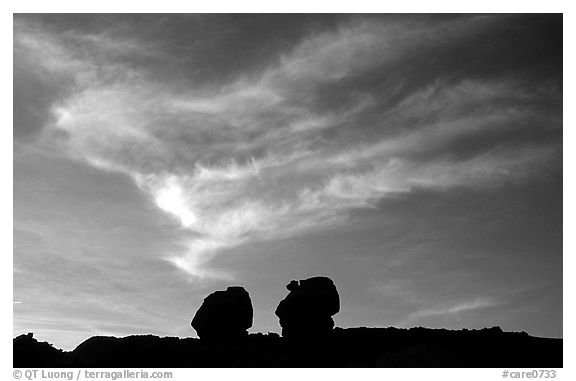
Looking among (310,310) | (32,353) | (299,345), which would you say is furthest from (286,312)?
(32,353)

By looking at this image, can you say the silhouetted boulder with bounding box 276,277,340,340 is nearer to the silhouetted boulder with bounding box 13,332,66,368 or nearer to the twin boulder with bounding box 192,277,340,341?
the twin boulder with bounding box 192,277,340,341

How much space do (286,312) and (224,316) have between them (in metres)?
5.99

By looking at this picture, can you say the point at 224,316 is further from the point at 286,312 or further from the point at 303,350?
the point at 303,350

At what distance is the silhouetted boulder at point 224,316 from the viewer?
45.5m

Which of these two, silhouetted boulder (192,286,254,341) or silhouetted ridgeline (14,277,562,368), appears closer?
silhouetted ridgeline (14,277,562,368)

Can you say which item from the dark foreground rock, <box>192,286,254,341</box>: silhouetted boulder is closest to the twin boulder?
<box>192,286,254,341</box>: silhouetted boulder

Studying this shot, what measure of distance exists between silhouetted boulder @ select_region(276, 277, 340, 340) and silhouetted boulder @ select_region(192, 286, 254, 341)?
3759 mm

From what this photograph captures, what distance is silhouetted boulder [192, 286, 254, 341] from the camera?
4550cm

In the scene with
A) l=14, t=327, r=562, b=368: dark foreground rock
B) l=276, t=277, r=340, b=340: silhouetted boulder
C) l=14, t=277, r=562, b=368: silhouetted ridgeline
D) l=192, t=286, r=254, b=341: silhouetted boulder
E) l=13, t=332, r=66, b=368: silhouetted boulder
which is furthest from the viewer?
l=192, t=286, r=254, b=341: silhouetted boulder

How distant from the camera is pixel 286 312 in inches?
1743

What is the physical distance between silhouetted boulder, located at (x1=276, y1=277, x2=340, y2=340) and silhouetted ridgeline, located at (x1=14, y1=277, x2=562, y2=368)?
84 millimetres

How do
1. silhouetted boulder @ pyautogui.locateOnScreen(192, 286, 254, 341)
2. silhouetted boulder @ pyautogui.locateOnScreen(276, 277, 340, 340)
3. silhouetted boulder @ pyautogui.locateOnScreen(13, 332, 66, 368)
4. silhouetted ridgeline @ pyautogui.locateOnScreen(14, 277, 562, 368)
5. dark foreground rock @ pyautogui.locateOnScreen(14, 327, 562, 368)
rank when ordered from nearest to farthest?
1. silhouetted ridgeline @ pyautogui.locateOnScreen(14, 277, 562, 368)
2. dark foreground rock @ pyautogui.locateOnScreen(14, 327, 562, 368)
3. silhouetted boulder @ pyautogui.locateOnScreen(13, 332, 66, 368)
4. silhouetted boulder @ pyautogui.locateOnScreen(276, 277, 340, 340)
5. silhouetted boulder @ pyautogui.locateOnScreen(192, 286, 254, 341)
